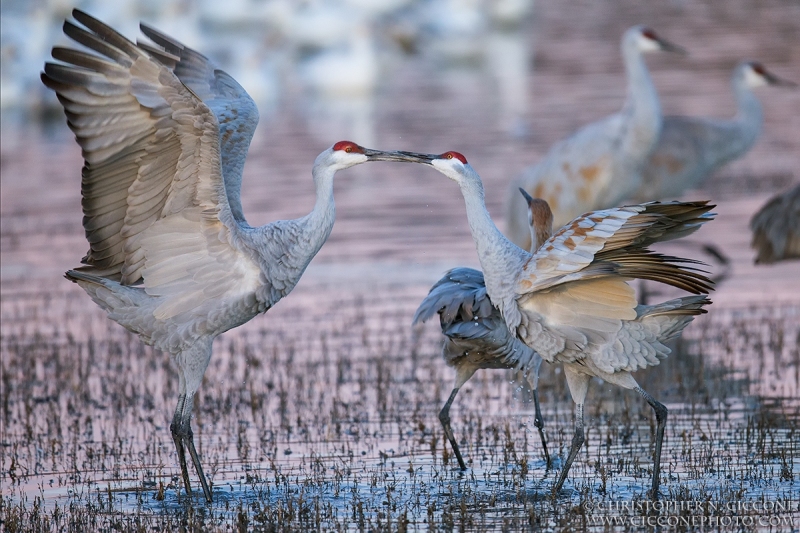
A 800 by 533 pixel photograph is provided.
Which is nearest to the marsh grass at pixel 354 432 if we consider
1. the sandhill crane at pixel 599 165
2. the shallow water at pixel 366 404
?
the shallow water at pixel 366 404

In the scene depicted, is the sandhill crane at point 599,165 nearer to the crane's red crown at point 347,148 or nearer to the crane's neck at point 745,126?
the crane's neck at point 745,126

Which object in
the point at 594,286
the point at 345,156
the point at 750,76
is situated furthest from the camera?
the point at 750,76

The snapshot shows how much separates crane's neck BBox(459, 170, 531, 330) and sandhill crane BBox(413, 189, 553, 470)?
0.30m

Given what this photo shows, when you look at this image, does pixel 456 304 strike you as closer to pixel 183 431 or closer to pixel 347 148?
pixel 347 148

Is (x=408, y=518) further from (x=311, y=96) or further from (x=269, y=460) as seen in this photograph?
(x=311, y=96)

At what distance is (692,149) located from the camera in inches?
488

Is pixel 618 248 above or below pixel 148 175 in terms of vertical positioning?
below

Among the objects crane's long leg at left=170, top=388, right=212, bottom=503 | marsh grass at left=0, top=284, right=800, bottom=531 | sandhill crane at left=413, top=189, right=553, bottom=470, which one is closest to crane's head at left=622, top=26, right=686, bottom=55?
marsh grass at left=0, top=284, right=800, bottom=531

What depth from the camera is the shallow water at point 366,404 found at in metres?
5.95

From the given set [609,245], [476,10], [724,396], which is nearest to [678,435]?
[724,396]

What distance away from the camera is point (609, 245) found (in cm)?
593

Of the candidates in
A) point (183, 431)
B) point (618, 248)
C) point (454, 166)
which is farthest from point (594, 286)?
point (183, 431)

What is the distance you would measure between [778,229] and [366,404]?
3.90m

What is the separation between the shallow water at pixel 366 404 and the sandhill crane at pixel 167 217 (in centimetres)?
58
